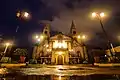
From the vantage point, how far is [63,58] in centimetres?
4834

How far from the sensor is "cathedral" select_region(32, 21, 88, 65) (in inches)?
1885

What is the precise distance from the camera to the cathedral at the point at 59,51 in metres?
47.9

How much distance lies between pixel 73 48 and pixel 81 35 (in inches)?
432

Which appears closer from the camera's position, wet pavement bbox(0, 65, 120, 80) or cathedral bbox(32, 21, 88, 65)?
wet pavement bbox(0, 65, 120, 80)

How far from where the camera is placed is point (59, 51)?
159 feet

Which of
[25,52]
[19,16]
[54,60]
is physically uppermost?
[19,16]

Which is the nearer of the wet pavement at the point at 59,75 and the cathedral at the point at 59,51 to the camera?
the wet pavement at the point at 59,75

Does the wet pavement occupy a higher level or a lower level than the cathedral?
lower

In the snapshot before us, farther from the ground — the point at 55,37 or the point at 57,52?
the point at 55,37

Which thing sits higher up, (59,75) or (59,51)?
(59,51)

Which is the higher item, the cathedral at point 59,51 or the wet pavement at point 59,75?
the cathedral at point 59,51

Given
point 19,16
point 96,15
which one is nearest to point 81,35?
point 96,15

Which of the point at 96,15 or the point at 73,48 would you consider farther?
the point at 73,48

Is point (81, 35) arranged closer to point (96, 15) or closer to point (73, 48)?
point (73, 48)
